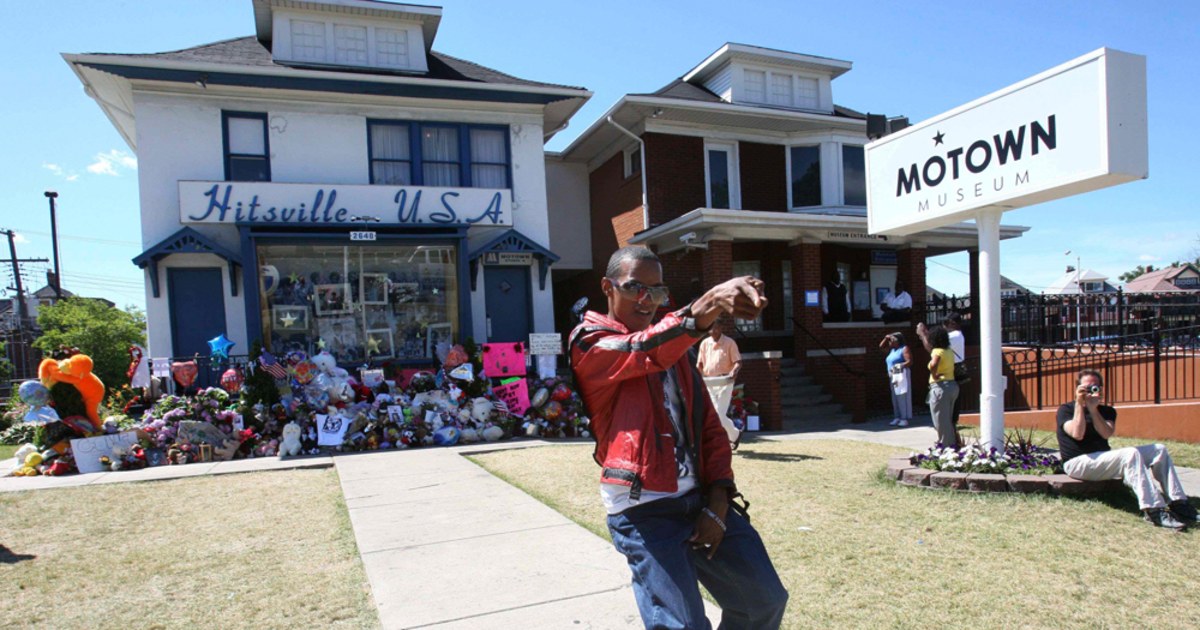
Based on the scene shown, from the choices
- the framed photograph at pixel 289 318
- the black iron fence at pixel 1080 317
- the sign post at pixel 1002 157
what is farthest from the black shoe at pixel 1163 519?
the framed photograph at pixel 289 318

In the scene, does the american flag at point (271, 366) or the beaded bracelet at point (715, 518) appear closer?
the beaded bracelet at point (715, 518)

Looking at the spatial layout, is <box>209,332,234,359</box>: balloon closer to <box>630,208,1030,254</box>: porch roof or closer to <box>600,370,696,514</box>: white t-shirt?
<box>630,208,1030,254</box>: porch roof

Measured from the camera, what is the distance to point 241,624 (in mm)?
3643

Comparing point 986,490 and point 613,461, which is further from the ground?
point 613,461

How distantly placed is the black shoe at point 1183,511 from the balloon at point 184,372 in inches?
497

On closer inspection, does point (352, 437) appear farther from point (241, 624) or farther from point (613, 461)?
point (613, 461)

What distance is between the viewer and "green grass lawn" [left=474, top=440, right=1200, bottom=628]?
11.4ft

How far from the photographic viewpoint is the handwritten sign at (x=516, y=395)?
11.9 m

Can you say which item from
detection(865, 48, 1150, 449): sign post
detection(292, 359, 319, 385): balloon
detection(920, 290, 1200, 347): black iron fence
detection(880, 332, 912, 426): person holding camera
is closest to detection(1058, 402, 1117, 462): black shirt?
detection(865, 48, 1150, 449): sign post

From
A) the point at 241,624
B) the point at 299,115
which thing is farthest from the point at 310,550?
the point at 299,115

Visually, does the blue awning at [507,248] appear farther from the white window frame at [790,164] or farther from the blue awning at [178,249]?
the white window frame at [790,164]

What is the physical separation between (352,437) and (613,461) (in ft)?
30.0

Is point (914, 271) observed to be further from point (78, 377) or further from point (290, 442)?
point (78, 377)

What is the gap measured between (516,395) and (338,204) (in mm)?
5211
